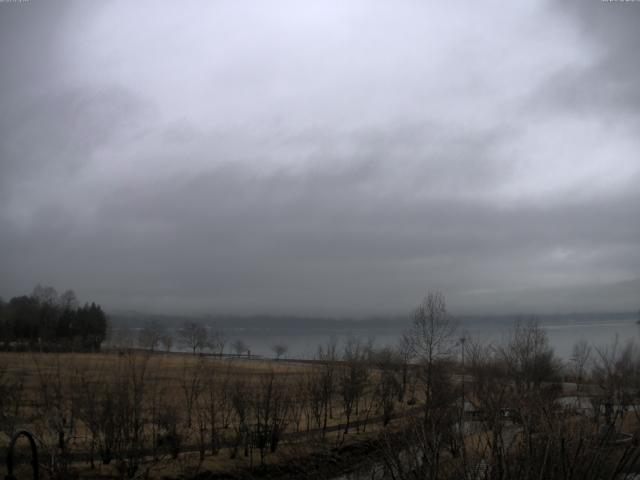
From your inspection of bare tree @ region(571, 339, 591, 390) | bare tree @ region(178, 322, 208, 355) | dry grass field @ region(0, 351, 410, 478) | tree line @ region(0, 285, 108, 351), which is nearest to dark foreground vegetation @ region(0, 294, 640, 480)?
dry grass field @ region(0, 351, 410, 478)

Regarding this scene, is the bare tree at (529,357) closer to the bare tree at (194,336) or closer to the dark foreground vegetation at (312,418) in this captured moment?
the dark foreground vegetation at (312,418)

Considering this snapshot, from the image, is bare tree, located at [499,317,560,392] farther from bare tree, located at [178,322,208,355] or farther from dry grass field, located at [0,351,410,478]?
bare tree, located at [178,322,208,355]

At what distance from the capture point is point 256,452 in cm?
3775

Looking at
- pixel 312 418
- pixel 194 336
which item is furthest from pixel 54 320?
pixel 312 418

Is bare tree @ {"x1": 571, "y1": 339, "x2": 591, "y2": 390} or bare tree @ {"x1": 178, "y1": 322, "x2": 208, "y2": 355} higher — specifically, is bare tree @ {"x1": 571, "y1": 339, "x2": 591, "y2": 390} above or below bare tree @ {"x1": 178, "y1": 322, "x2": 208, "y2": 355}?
above

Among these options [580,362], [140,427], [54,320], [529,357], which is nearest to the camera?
[140,427]

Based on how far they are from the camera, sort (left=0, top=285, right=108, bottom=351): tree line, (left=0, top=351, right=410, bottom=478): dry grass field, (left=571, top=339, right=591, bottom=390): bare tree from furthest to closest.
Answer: (left=0, top=285, right=108, bottom=351): tree line, (left=571, top=339, right=591, bottom=390): bare tree, (left=0, top=351, right=410, bottom=478): dry grass field

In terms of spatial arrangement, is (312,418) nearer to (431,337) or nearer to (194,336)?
(431,337)

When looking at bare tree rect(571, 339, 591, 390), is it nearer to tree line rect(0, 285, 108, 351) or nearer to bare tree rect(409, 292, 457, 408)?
bare tree rect(409, 292, 457, 408)

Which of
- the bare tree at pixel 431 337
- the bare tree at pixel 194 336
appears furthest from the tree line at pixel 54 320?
the bare tree at pixel 431 337

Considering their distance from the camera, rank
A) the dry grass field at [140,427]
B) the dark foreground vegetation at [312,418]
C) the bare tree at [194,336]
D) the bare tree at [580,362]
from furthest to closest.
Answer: the bare tree at [194,336] → the bare tree at [580,362] → the dry grass field at [140,427] → the dark foreground vegetation at [312,418]

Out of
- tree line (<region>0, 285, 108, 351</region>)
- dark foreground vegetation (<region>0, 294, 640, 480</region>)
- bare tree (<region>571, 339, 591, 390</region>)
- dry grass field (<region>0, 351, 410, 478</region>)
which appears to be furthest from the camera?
tree line (<region>0, 285, 108, 351</region>)


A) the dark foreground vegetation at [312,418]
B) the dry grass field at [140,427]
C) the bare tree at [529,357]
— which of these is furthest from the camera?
the bare tree at [529,357]

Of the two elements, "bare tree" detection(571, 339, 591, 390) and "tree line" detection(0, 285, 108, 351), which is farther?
"tree line" detection(0, 285, 108, 351)
